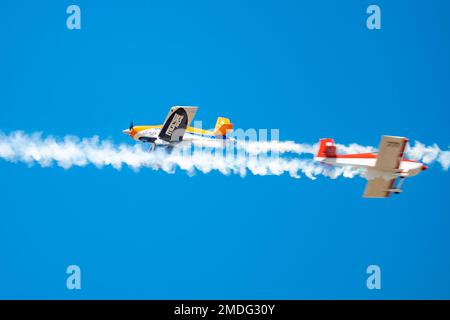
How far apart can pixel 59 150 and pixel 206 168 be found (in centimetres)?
702

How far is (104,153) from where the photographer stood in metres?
57.1

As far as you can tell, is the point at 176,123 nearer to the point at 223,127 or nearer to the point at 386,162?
the point at 223,127

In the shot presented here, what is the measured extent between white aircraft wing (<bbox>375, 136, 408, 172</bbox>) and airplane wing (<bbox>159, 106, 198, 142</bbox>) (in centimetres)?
947

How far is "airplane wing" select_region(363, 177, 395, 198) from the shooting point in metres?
54.0

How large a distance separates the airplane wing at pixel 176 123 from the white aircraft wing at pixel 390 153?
9473mm

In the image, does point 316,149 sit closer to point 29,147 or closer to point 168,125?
point 168,125

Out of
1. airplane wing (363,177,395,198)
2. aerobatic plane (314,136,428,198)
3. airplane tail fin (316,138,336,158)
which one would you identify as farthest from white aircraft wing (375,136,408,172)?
airplane tail fin (316,138,336,158)

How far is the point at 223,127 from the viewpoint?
5947 cm

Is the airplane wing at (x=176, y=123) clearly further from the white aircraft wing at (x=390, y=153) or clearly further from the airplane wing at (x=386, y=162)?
the white aircraft wing at (x=390, y=153)

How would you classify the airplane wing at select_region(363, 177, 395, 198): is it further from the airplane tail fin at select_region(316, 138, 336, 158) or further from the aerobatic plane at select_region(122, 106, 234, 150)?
the aerobatic plane at select_region(122, 106, 234, 150)

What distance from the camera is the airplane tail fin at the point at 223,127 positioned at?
5934cm
